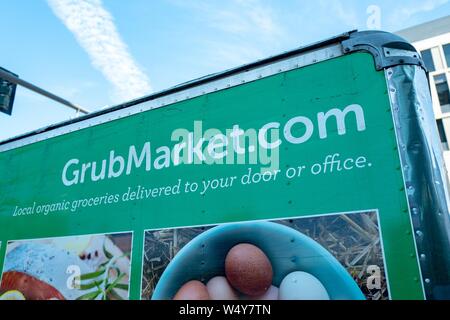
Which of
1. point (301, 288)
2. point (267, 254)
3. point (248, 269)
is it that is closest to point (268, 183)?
point (267, 254)

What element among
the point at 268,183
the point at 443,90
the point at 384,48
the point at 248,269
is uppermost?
the point at 443,90

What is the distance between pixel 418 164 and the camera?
6.48ft

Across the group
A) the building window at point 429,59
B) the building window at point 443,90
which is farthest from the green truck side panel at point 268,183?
the building window at point 429,59

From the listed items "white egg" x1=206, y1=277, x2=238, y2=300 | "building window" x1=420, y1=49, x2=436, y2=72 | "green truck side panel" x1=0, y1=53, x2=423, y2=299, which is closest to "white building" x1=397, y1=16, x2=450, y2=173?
"building window" x1=420, y1=49, x2=436, y2=72

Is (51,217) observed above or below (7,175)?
below

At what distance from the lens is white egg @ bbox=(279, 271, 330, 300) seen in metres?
2.04

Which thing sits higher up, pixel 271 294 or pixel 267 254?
pixel 267 254

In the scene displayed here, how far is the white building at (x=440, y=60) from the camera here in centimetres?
2245

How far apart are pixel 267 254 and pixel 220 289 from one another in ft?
1.33

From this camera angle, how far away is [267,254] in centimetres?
225

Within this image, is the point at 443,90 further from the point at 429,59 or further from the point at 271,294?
the point at 271,294

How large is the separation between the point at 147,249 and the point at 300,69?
5.74 ft

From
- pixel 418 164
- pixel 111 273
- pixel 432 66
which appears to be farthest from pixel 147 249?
pixel 432 66
